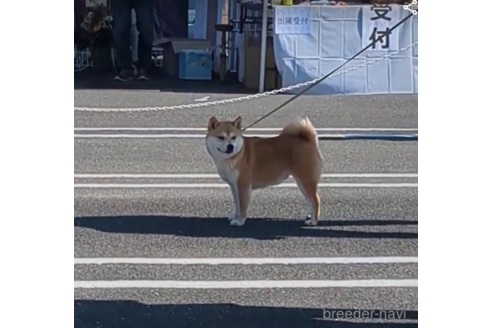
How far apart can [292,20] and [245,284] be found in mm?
7856

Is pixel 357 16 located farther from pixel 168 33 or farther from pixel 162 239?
pixel 162 239

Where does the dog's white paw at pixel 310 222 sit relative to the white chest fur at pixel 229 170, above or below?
below

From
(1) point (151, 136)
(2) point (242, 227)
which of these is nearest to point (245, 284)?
(2) point (242, 227)

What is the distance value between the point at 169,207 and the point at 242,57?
743 centimetres

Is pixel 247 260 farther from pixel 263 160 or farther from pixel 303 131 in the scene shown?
pixel 303 131

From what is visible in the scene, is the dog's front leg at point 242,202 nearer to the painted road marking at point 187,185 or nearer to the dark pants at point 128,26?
the painted road marking at point 187,185

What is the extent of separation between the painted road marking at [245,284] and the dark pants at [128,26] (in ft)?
29.7

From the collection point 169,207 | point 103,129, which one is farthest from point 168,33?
point 169,207

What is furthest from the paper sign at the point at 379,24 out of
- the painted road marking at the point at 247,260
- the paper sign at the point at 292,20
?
the painted road marking at the point at 247,260

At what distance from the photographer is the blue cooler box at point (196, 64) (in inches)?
574

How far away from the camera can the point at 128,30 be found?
552 inches

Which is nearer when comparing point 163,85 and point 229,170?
point 229,170

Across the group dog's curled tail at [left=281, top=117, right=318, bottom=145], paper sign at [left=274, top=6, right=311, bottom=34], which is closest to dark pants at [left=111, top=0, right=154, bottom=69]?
paper sign at [left=274, top=6, right=311, bottom=34]

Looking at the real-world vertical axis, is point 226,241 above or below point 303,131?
below
